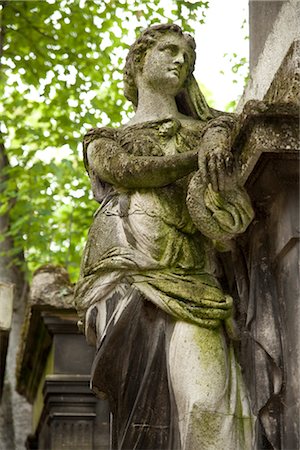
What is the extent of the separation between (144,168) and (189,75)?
85 centimetres

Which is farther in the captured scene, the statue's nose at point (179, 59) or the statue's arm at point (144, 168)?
the statue's nose at point (179, 59)

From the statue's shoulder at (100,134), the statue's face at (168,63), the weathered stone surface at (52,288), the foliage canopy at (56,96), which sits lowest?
the statue's shoulder at (100,134)

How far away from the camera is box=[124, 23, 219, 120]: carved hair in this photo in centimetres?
755

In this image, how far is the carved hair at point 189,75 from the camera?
755 centimetres

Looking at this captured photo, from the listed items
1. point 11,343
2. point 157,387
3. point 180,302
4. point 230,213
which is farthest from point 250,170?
point 11,343

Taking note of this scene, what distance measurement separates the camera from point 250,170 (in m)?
6.54

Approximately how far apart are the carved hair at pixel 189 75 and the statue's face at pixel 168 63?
3 centimetres

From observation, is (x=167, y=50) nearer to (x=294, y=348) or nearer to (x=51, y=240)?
(x=294, y=348)

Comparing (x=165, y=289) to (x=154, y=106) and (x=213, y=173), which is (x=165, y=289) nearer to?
(x=213, y=173)

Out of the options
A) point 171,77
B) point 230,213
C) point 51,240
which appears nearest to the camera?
point 230,213

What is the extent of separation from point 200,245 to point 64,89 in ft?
28.8

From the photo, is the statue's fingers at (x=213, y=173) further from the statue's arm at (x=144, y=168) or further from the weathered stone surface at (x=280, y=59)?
the weathered stone surface at (x=280, y=59)

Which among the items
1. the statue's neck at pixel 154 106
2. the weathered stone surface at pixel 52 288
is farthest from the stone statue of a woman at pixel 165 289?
the weathered stone surface at pixel 52 288

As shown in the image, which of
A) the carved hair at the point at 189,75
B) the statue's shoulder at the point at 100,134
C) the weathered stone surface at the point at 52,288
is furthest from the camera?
the weathered stone surface at the point at 52,288
